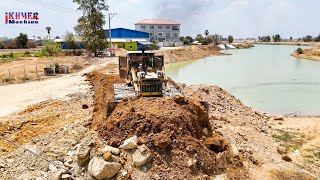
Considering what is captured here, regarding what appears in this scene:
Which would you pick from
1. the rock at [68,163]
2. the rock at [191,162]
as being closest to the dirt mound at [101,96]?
the rock at [68,163]

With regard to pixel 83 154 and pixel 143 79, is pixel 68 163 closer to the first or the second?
pixel 83 154

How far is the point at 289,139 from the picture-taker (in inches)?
540

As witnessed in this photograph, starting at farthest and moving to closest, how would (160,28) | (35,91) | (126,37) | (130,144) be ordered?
(160,28), (126,37), (35,91), (130,144)

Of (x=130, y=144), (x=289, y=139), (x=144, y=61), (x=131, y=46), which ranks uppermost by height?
(x=131, y=46)

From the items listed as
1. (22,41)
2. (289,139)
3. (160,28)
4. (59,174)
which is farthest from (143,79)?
(160,28)

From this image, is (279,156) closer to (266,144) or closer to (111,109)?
(266,144)

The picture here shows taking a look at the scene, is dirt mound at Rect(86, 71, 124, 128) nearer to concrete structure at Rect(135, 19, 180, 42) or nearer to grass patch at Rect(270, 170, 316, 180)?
grass patch at Rect(270, 170, 316, 180)

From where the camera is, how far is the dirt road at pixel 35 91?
16859 millimetres

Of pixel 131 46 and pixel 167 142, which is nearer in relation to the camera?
pixel 167 142

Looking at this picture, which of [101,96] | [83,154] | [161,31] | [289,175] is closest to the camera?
[83,154]

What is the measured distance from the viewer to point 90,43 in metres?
42.9

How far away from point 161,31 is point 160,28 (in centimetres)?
105

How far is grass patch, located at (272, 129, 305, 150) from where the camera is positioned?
12.9 meters

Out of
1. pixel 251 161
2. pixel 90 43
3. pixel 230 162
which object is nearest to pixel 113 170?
pixel 230 162
